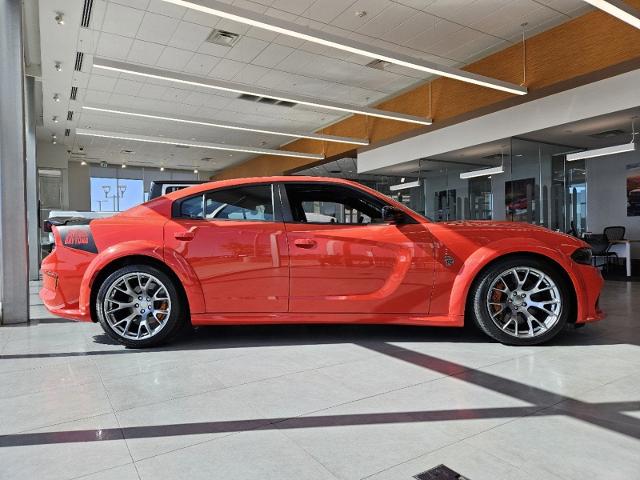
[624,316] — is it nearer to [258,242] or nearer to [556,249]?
[556,249]

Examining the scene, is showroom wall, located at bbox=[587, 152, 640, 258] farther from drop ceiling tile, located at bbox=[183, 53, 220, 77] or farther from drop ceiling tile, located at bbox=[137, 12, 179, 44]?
drop ceiling tile, located at bbox=[137, 12, 179, 44]

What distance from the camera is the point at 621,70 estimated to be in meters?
6.25

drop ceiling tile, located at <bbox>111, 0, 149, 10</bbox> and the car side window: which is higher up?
drop ceiling tile, located at <bbox>111, 0, 149, 10</bbox>

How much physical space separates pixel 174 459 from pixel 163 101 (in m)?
10.2

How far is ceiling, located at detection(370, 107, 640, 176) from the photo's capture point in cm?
→ 746

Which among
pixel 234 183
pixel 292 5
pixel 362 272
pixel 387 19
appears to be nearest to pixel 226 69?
pixel 292 5

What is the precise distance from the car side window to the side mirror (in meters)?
0.07

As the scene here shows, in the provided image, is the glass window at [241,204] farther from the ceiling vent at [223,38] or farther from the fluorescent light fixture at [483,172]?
the fluorescent light fixture at [483,172]

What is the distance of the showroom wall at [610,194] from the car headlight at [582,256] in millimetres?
9791

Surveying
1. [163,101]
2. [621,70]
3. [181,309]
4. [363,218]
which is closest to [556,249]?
[363,218]

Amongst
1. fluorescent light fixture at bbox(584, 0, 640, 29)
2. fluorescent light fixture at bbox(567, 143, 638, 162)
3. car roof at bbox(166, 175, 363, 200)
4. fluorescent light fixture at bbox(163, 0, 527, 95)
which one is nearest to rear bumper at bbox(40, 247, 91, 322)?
car roof at bbox(166, 175, 363, 200)

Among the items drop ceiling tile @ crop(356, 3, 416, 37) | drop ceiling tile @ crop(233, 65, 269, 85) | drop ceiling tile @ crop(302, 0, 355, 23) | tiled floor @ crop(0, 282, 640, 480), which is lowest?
tiled floor @ crop(0, 282, 640, 480)


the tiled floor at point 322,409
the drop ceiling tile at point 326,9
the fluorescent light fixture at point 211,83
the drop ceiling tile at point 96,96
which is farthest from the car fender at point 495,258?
the drop ceiling tile at point 96,96

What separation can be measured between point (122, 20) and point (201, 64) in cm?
178
